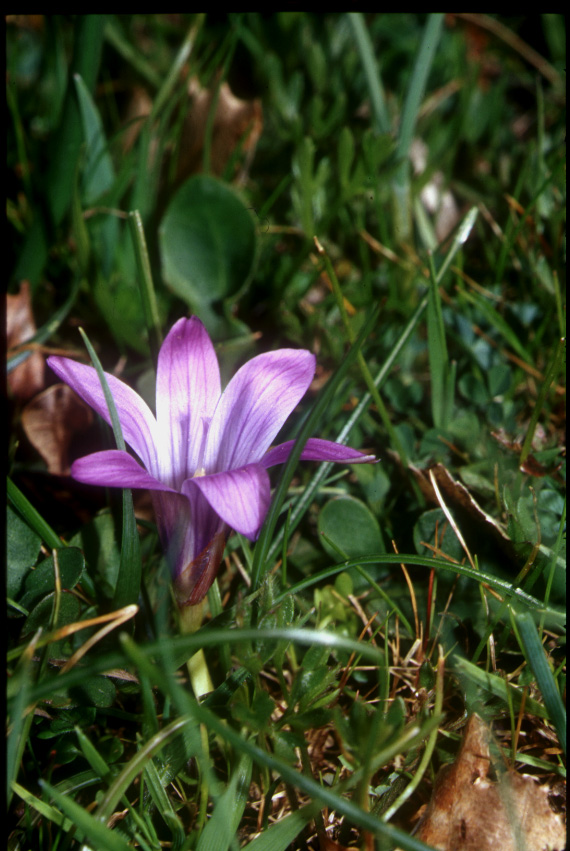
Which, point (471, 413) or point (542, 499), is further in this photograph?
point (471, 413)

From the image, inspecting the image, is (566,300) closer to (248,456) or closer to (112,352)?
(248,456)

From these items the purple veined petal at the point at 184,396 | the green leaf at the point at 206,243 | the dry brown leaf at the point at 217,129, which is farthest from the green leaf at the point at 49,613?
the dry brown leaf at the point at 217,129

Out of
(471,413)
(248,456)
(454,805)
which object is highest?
(248,456)

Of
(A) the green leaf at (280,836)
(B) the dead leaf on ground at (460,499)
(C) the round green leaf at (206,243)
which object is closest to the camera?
(A) the green leaf at (280,836)

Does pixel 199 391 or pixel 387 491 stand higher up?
pixel 199 391

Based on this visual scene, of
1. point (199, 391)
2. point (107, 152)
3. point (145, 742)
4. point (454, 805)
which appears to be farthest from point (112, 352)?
point (454, 805)

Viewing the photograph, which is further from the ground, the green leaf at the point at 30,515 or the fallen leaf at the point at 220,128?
the fallen leaf at the point at 220,128

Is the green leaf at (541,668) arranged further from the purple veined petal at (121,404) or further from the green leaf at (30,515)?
the green leaf at (30,515)

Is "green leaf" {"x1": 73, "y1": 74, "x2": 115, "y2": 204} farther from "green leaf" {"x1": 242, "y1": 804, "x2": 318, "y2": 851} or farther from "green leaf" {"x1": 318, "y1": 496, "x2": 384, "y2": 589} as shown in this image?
"green leaf" {"x1": 242, "y1": 804, "x2": 318, "y2": 851}
